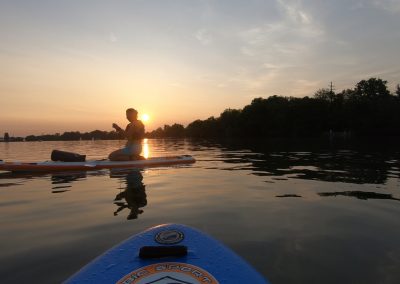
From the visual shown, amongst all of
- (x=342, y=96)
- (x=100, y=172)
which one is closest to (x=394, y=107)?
(x=342, y=96)

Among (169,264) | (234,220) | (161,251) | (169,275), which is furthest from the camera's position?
(234,220)

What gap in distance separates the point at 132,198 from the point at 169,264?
457cm

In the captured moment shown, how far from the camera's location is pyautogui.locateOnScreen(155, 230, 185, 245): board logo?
280cm

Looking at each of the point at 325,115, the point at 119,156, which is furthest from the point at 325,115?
the point at 119,156

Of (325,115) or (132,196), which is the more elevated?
(325,115)

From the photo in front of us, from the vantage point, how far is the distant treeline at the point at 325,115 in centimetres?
6481

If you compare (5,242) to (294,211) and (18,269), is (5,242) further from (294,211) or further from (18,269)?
(294,211)

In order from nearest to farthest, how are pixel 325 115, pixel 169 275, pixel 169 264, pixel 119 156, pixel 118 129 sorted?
1. pixel 169 275
2. pixel 169 264
3. pixel 118 129
4. pixel 119 156
5. pixel 325 115

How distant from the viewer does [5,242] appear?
4129 millimetres

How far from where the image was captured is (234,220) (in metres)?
5.00

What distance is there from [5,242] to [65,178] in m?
5.99

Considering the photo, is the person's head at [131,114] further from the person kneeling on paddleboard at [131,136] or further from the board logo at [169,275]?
the board logo at [169,275]

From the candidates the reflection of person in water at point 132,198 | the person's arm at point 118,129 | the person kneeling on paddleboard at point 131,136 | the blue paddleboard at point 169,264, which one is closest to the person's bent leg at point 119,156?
the person kneeling on paddleboard at point 131,136

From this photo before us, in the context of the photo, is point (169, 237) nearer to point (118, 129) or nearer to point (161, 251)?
point (161, 251)
